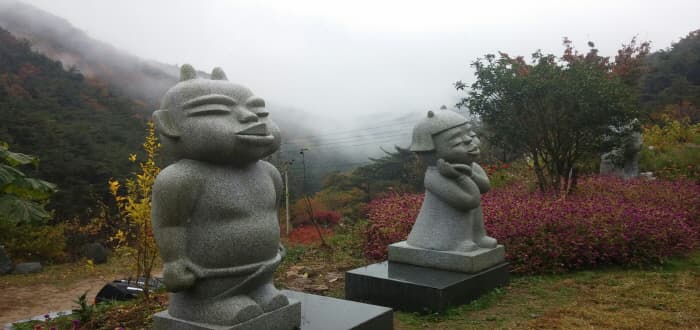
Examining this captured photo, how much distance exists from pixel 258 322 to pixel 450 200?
317 centimetres

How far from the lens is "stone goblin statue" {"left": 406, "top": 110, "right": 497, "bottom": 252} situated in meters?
6.28

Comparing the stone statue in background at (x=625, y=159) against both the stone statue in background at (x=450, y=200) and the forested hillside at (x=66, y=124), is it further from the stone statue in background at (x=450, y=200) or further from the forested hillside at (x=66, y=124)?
the forested hillside at (x=66, y=124)

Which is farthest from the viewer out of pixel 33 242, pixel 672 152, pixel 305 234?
pixel 672 152

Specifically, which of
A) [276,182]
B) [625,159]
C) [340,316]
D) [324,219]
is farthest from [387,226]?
[324,219]

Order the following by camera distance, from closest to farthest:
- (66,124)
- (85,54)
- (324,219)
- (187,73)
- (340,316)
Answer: (187,73)
(340,316)
(324,219)
(66,124)
(85,54)

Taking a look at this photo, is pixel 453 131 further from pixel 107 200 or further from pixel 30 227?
pixel 107 200

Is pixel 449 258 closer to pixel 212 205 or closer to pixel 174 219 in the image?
pixel 212 205

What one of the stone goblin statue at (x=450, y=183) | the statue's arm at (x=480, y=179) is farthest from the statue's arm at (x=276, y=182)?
the statue's arm at (x=480, y=179)

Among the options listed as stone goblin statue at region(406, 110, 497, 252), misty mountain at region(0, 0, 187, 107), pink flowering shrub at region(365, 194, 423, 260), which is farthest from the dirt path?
misty mountain at region(0, 0, 187, 107)

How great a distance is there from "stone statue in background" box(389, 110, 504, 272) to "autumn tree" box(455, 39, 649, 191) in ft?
16.7

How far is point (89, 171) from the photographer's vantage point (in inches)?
711

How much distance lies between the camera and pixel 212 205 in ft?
12.0

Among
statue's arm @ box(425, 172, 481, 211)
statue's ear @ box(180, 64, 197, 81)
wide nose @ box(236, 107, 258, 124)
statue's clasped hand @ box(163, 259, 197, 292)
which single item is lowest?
statue's clasped hand @ box(163, 259, 197, 292)

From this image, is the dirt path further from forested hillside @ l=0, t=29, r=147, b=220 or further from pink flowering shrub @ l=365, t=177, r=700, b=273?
pink flowering shrub @ l=365, t=177, r=700, b=273
